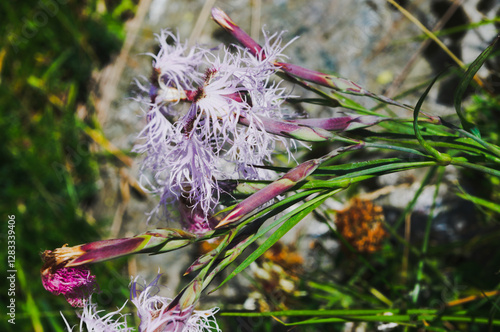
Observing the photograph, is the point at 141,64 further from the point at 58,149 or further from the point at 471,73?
the point at 471,73

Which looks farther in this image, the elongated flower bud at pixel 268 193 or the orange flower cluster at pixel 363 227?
the orange flower cluster at pixel 363 227

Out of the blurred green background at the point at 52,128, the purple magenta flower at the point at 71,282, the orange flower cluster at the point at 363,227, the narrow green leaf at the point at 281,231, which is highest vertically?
the narrow green leaf at the point at 281,231

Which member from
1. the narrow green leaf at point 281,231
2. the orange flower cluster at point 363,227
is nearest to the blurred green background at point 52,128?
the orange flower cluster at point 363,227

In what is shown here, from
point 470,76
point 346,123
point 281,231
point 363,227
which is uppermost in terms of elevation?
point 470,76

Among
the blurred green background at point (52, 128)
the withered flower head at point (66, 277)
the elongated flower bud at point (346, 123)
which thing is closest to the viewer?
the withered flower head at point (66, 277)

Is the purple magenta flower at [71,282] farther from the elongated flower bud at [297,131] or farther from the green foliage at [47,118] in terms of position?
the green foliage at [47,118]

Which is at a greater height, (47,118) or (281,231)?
(281,231)

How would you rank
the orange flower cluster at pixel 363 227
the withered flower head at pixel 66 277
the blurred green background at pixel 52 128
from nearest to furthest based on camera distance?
the withered flower head at pixel 66 277 < the orange flower cluster at pixel 363 227 < the blurred green background at pixel 52 128

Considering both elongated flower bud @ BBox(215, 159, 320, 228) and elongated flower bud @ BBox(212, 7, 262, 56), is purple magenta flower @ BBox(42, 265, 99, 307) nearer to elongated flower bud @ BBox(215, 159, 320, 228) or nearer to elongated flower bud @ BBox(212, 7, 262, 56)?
elongated flower bud @ BBox(215, 159, 320, 228)

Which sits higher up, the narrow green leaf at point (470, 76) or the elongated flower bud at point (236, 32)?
the narrow green leaf at point (470, 76)

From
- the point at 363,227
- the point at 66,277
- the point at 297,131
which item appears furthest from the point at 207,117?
the point at 363,227

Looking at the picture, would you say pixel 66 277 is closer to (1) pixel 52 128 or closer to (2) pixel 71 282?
(2) pixel 71 282
